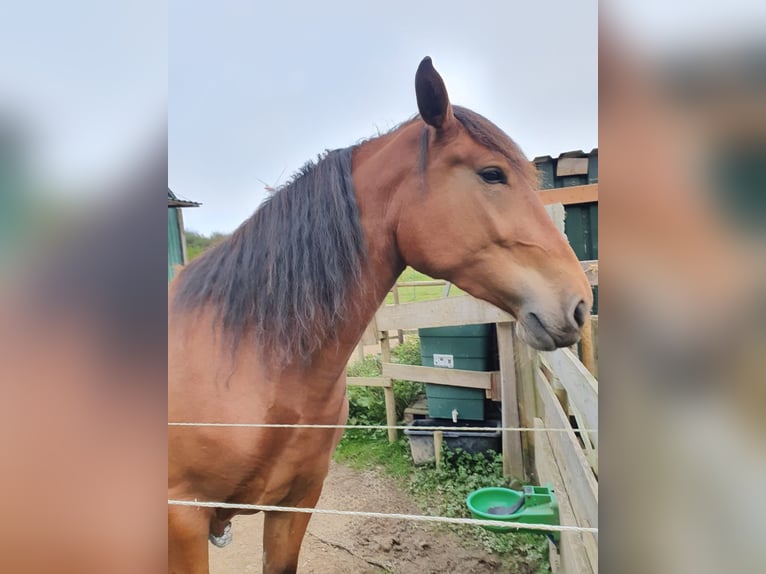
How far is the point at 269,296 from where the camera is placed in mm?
953

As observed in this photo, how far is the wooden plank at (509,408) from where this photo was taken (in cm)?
108

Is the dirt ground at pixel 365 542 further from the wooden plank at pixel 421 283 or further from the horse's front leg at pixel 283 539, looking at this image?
the wooden plank at pixel 421 283

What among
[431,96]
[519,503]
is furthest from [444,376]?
[431,96]

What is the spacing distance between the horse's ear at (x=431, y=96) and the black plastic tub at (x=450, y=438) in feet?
2.47

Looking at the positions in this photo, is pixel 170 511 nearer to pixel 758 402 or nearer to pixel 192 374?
pixel 192 374

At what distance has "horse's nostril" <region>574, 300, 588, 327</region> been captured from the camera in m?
0.72

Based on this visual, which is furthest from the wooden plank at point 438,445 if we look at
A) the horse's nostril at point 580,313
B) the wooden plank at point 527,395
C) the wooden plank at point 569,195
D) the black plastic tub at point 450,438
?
the wooden plank at point 569,195

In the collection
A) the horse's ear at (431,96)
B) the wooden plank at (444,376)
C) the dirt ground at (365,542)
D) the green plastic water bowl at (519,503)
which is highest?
the horse's ear at (431,96)

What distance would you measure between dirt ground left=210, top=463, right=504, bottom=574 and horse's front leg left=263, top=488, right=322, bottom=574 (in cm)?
3

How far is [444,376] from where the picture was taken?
1202 millimetres

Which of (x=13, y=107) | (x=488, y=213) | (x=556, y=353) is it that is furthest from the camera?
(x=556, y=353)

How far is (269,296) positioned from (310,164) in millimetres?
329

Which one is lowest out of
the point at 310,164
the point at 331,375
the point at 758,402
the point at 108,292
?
the point at 331,375

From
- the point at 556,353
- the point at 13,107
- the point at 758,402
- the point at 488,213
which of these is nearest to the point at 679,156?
the point at 758,402
